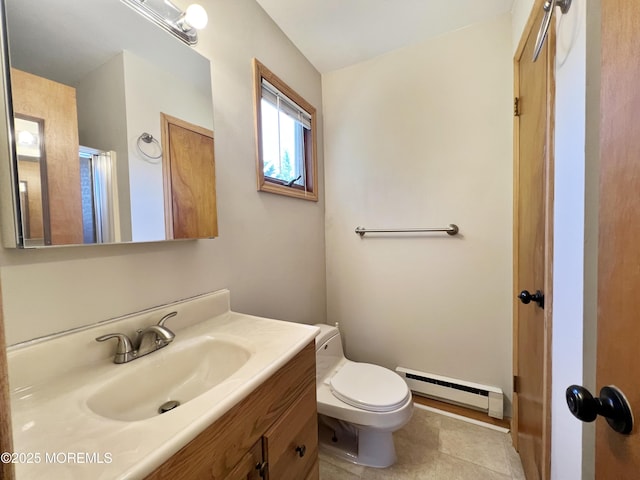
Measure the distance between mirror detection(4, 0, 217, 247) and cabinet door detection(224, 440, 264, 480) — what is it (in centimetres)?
70

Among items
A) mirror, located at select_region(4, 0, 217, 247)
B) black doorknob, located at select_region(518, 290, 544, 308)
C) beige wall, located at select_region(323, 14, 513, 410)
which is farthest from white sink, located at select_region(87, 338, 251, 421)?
beige wall, located at select_region(323, 14, 513, 410)

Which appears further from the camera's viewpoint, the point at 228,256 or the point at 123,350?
the point at 228,256

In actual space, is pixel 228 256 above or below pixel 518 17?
below

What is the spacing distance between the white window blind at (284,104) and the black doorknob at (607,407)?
166 centimetres

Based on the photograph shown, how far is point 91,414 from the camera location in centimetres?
54

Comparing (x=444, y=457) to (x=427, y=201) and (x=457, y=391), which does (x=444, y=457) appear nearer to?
(x=457, y=391)

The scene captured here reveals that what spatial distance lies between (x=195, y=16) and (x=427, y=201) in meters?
1.50

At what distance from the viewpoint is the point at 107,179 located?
2.56 feet

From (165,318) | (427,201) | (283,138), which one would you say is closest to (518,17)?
(427,201)

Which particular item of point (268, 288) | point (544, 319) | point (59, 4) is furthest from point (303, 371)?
point (59, 4)

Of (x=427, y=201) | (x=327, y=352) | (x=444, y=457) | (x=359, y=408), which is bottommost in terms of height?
(x=444, y=457)

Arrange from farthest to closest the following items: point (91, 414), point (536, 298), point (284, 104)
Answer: point (284, 104), point (536, 298), point (91, 414)

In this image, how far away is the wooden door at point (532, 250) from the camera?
90 centimetres

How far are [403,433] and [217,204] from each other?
1.64 meters
